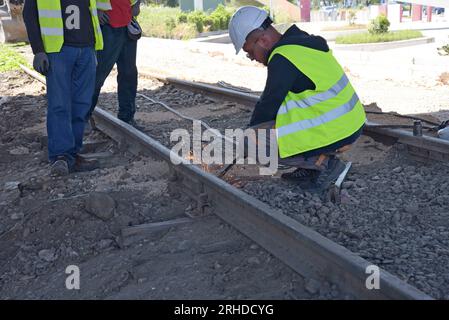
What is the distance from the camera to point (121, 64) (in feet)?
25.6

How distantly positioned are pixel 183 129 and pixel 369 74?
234 inches

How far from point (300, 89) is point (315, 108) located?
18 centimetres

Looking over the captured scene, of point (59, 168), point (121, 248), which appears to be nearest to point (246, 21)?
point (121, 248)

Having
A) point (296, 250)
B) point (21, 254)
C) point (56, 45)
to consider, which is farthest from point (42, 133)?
point (296, 250)

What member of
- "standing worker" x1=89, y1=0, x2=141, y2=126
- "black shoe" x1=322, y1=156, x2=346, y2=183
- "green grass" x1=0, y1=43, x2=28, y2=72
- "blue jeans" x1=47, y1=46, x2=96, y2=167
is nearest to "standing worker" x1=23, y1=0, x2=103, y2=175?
"blue jeans" x1=47, y1=46, x2=96, y2=167

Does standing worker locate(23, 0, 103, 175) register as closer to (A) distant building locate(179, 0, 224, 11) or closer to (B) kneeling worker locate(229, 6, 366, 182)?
(B) kneeling worker locate(229, 6, 366, 182)

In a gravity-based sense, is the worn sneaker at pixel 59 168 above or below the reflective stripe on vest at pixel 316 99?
below

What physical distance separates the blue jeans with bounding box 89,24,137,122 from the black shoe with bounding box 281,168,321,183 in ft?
10.3

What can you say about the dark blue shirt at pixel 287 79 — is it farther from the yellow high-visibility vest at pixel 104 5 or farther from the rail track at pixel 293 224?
the yellow high-visibility vest at pixel 104 5

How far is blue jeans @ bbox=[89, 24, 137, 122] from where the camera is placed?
736 centimetres

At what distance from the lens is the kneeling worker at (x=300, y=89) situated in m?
4.54

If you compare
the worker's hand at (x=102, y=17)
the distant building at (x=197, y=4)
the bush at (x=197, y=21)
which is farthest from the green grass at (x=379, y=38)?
the distant building at (x=197, y=4)

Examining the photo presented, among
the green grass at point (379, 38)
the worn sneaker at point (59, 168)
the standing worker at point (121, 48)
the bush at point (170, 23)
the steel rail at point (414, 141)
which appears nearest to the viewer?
the steel rail at point (414, 141)

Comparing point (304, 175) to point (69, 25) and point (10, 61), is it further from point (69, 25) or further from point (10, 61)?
point (10, 61)
